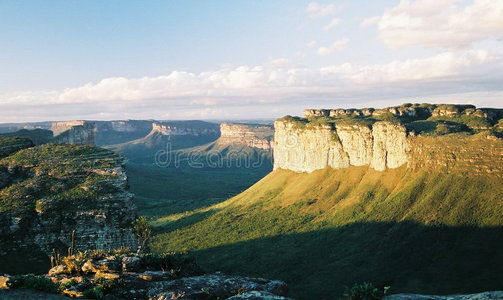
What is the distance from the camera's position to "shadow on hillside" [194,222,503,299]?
215 ft

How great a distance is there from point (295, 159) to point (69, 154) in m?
97.5

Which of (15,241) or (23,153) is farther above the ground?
(23,153)

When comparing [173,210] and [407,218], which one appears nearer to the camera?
[407,218]

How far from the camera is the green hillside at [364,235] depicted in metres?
69.3

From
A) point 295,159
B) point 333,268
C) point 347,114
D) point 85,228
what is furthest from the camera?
point 347,114

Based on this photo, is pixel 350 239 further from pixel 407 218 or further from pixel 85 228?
pixel 85 228

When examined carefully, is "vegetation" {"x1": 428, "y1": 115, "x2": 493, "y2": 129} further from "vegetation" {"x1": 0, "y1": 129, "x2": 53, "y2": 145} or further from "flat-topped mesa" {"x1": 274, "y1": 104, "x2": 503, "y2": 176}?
"vegetation" {"x1": 0, "y1": 129, "x2": 53, "y2": 145}

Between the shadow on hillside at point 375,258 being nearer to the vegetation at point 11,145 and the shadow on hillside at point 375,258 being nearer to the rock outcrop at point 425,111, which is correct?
the vegetation at point 11,145

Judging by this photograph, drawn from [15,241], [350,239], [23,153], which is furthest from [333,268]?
[23,153]

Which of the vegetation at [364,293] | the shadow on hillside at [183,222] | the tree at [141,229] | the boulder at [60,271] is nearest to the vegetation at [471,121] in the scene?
the shadow on hillside at [183,222]

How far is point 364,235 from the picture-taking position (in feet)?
298

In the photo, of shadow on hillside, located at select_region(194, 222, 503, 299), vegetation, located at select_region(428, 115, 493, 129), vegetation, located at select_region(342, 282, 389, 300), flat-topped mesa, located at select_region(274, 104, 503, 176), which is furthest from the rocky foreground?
vegetation, located at select_region(428, 115, 493, 129)

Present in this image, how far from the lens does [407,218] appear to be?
87875 millimetres

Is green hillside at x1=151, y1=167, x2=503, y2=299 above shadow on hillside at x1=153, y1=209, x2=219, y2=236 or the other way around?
above
